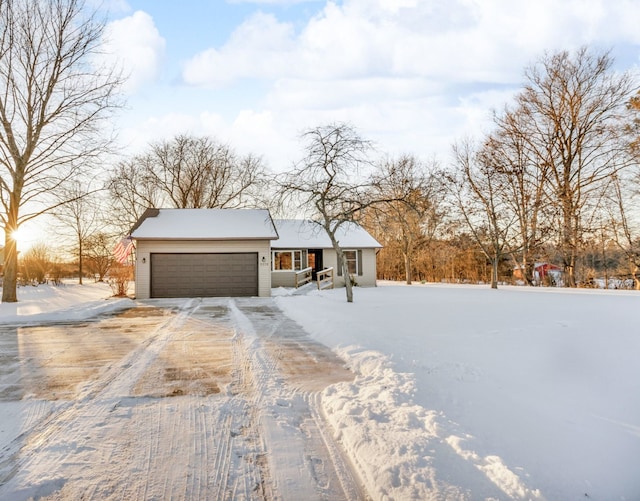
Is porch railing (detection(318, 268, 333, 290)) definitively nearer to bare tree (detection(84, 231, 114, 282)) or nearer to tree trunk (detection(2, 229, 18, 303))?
tree trunk (detection(2, 229, 18, 303))

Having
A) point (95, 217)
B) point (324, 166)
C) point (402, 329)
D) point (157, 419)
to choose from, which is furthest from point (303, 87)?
point (95, 217)

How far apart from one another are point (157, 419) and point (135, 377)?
152 cm

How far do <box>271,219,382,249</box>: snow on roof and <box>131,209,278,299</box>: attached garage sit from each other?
3853 mm

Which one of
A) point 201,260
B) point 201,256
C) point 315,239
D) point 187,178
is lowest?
point 201,260

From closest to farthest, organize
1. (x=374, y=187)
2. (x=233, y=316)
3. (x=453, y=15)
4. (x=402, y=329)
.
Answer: (x=402, y=329) < (x=453, y=15) < (x=233, y=316) < (x=374, y=187)

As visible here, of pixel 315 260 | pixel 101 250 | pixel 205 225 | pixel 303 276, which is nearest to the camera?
pixel 205 225

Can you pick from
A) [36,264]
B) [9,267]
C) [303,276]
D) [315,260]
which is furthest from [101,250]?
[303,276]

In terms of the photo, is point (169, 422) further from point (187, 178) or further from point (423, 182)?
point (187, 178)

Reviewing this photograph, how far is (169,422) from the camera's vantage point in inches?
127

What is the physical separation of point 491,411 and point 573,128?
2133 centimetres

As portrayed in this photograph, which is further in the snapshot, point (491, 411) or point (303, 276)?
point (303, 276)

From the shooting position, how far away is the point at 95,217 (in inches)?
1011

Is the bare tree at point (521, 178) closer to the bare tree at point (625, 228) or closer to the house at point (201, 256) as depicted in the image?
the bare tree at point (625, 228)

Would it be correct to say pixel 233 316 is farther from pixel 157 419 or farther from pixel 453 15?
pixel 453 15
